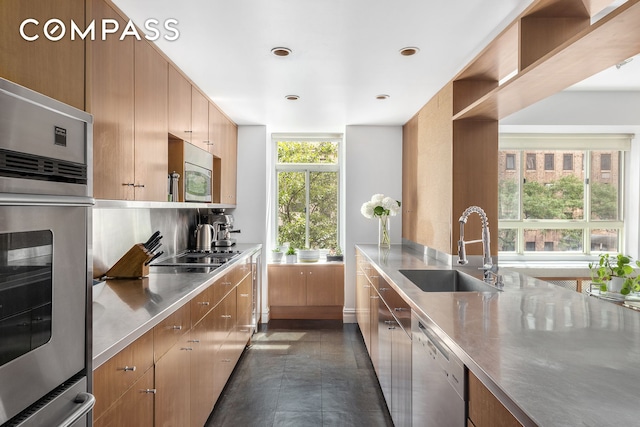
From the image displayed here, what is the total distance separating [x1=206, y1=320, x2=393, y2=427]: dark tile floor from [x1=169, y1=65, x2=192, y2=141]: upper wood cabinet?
191 cm

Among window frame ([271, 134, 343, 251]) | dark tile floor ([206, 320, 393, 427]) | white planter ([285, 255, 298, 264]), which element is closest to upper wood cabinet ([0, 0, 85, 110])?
dark tile floor ([206, 320, 393, 427])

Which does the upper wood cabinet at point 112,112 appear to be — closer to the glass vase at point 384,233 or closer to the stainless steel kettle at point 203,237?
the stainless steel kettle at point 203,237

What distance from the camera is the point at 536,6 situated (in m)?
1.78

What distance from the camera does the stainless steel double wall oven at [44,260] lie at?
0.82m

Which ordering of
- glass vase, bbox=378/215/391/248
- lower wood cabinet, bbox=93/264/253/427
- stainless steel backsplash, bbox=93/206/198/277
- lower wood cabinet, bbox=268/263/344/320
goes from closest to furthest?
lower wood cabinet, bbox=93/264/253/427
stainless steel backsplash, bbox=93/206/198/277
glass vase, bbox=378/215/391/248
lower wood cabinet, bbox=268/263/344/320

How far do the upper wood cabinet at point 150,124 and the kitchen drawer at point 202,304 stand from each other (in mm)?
630

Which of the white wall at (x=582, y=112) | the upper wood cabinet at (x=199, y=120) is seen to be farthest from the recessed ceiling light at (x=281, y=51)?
the white wall at (x=582, y=112)

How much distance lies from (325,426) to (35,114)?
2.27 metres

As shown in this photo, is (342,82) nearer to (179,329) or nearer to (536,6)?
(536,6)

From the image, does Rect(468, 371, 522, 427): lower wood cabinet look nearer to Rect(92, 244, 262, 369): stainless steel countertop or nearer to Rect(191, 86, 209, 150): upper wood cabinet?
Rect(92, 244, 262, 369): stainless steel countertop

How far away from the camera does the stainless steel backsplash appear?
229cm

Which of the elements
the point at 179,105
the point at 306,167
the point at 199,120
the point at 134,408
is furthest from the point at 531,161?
the point at 134,408

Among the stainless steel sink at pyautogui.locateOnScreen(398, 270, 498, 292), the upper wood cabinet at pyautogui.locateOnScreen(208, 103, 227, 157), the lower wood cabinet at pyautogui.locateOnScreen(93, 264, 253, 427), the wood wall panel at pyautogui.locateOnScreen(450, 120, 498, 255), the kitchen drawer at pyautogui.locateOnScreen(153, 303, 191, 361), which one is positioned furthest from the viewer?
the upper wood cabinet at pyautogui.locateOnScreen(208, 103, 227, 157)

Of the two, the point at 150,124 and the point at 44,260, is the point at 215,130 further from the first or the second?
the point at 44,260
